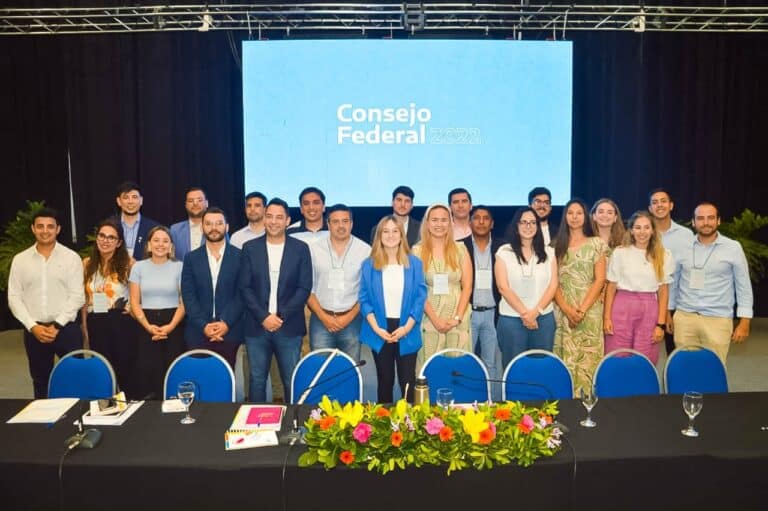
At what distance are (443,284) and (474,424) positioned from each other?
1.84 m

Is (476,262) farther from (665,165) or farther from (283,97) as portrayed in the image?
(665,165)

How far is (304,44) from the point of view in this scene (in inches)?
252

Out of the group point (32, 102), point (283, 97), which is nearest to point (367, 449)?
point (283, 97)

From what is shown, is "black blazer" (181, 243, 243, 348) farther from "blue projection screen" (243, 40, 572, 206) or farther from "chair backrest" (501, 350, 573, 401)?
"blue projection screen" (243, 40, 572, 206)

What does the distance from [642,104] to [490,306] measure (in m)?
4.21

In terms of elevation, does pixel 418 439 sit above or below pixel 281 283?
below

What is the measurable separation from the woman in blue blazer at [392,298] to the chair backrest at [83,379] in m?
1.49

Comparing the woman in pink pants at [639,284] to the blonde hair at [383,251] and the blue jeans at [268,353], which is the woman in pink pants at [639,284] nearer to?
the blonde hair at [383,251]

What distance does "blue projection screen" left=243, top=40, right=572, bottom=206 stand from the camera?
6414 mm

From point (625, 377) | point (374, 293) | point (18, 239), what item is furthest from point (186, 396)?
point (18, 239)

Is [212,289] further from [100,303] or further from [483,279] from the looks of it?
[483,279]

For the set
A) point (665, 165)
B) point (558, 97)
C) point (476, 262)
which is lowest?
point (476, 262)

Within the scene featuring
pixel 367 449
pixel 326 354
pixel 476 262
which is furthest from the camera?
pixel 476 262

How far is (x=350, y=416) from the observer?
2.07m
